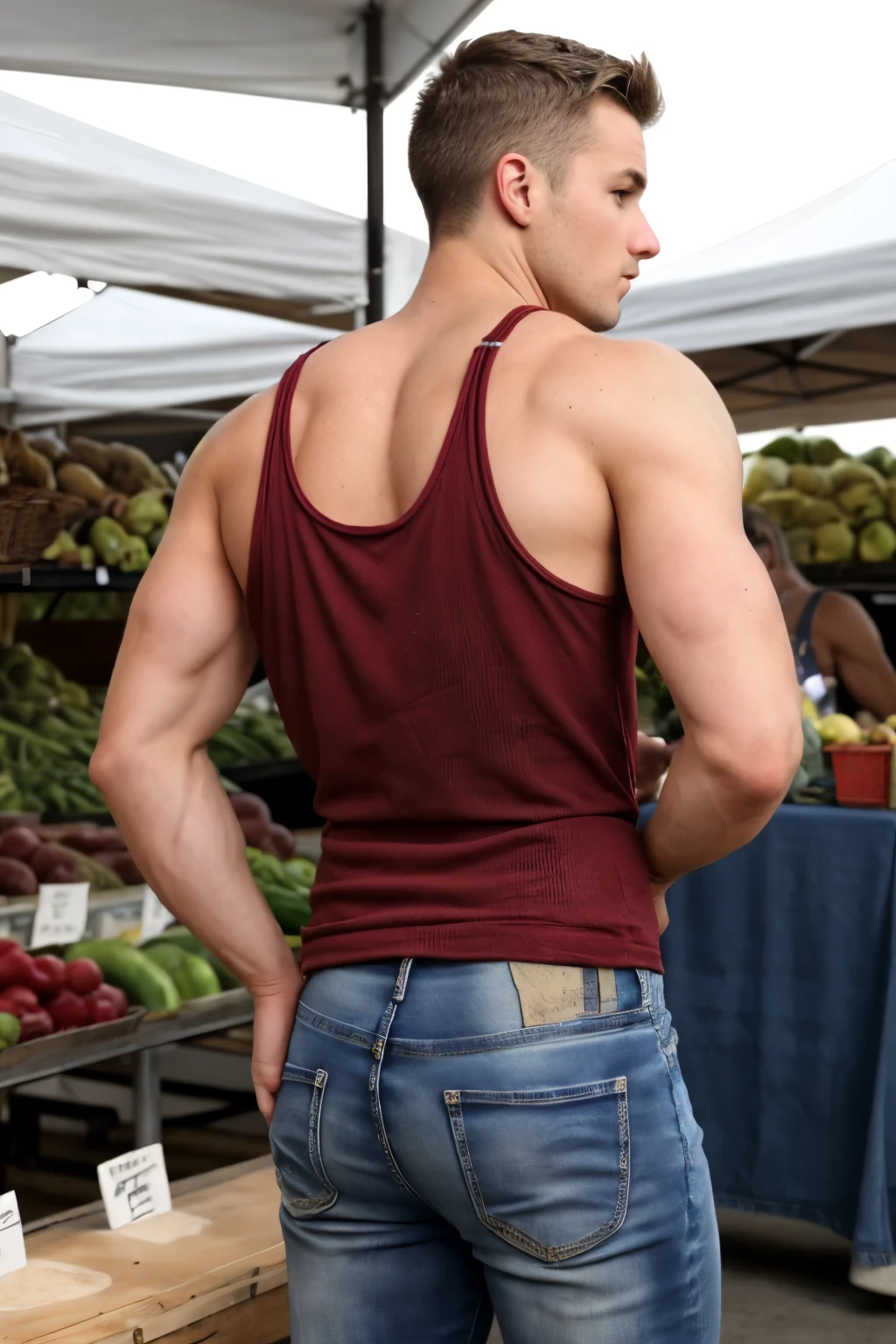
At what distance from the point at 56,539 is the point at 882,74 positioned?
3.25 metres

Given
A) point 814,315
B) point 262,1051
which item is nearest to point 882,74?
point 814,315

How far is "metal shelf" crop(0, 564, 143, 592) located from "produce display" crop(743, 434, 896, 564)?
2256mm

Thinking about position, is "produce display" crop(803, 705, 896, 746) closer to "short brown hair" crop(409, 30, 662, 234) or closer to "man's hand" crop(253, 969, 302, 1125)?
"man's hand" crop(253, 969, 302, 1125)

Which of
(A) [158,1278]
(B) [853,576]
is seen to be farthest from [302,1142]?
(B) [853,576]

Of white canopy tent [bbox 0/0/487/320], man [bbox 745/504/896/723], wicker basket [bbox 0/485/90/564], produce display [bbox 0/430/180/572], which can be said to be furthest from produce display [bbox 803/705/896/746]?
wicker basket [bbox 0/485/90/564]

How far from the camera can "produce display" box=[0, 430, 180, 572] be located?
290 centimetres

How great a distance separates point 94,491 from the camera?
9.95ft

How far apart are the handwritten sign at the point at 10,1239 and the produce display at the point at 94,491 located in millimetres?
1215

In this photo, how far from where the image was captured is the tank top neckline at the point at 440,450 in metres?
1.08

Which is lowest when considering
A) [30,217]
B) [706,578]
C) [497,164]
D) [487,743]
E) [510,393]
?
[487,743]

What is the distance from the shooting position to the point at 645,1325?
106 cm

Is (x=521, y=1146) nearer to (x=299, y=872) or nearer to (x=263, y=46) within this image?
(x=299, y=872)

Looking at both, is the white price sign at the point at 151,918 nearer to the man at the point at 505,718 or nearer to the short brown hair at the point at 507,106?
the man at the point at 505,718

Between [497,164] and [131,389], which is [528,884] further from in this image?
[131,389]
